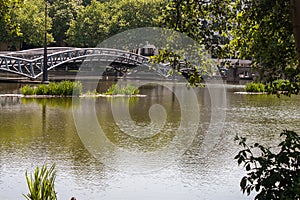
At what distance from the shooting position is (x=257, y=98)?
33344 millimetres

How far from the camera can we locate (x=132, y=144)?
54.3 feet

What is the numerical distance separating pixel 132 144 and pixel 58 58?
99.6 feet

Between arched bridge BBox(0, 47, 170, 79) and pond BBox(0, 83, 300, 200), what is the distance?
12169 mm

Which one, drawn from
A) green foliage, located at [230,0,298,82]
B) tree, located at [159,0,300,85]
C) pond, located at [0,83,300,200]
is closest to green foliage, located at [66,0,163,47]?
pond, located at [0,83,300,200]

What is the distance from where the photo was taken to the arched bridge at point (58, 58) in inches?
1628

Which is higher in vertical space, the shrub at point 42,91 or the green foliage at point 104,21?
the green foliage at point 104,21

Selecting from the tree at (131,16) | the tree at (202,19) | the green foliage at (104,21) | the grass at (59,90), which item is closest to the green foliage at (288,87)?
the tree at (202,19)

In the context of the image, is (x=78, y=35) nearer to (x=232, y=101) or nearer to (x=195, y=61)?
(x=232, y=101)

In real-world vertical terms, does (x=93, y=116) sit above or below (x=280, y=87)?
below

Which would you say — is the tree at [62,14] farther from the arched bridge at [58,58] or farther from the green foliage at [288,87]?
the green foliage at [288,87]

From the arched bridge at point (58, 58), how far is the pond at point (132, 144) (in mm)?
12169

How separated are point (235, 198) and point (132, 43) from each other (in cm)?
4751

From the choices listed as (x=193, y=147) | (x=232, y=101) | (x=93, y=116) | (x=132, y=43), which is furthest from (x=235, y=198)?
(x=132, y=43)

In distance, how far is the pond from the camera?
11406 mm
